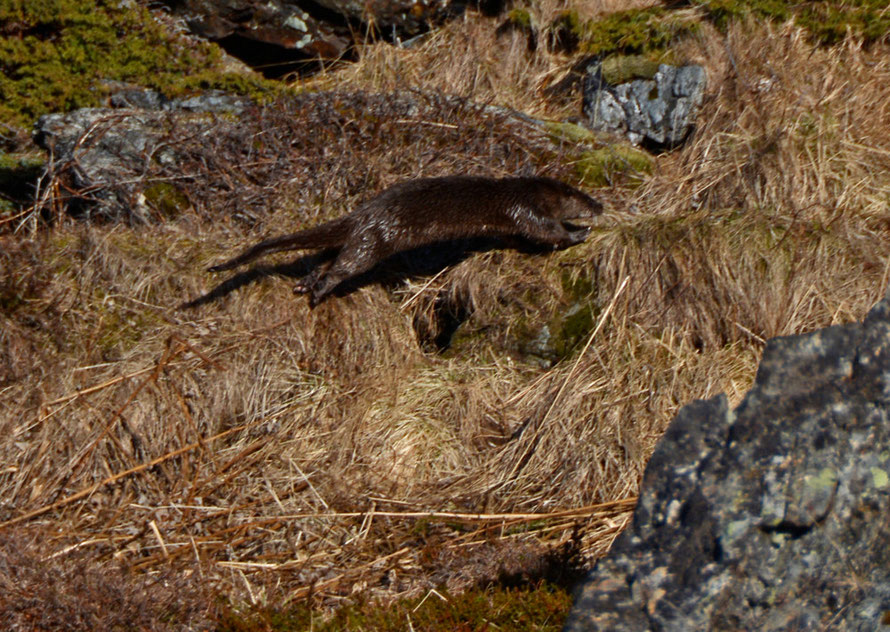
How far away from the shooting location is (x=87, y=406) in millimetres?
4676

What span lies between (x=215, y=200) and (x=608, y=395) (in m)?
2.74

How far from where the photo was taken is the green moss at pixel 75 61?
661 cm

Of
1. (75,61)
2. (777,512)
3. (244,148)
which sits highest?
(75,61)

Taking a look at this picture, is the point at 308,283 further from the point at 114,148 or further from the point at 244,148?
the point at 114,148

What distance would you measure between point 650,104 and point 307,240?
8.79 feet

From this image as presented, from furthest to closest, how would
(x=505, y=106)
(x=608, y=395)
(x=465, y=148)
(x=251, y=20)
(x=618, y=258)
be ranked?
1. (x=251, y=20)
2. (x=505, y=106)
3. (x=465, y=148)
4. (x=618, y=258)
5. (x=608, y=395)

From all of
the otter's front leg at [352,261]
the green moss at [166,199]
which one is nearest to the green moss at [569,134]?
the otter's front leg at [352,261]

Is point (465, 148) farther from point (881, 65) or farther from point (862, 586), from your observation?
point (862, 586)

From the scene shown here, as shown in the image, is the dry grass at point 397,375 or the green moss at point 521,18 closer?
the dry grass at point 397,375

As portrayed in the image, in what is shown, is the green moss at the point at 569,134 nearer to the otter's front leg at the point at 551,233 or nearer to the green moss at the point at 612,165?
the green moss at the point at 612,165

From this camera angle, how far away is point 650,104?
6.36m

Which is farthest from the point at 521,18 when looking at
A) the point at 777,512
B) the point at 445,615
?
the point at 777,512

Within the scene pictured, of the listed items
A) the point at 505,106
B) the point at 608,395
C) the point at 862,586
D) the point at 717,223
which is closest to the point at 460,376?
the point at 608,395

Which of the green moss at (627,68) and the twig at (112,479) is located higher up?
the green moss at (627,68)
